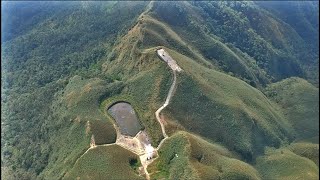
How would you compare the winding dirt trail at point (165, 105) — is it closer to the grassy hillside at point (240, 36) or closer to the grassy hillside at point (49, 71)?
the grassy hillside at point (49, 71)

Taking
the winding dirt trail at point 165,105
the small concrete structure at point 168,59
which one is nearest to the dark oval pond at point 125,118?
the winding dirt trail at point 165,105

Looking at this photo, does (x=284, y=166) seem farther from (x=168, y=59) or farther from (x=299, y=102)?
(x=168, y=59)

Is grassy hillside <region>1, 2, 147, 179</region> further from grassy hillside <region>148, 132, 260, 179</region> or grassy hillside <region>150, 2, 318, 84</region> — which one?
grassy hillside <region>150, 2, 318, 84</region>

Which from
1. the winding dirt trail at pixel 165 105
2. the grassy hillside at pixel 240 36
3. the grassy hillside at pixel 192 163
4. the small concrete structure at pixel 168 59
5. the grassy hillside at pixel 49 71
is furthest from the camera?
the grassy hillside at pixel 240 36

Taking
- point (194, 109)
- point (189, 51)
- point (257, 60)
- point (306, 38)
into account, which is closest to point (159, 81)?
point (194, 109)

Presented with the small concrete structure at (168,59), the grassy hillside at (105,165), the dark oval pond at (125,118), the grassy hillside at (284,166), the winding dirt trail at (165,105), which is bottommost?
the grassy hillside at (284,166)

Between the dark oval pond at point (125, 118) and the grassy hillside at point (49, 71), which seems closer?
the dark oval pond at point (125, 118)

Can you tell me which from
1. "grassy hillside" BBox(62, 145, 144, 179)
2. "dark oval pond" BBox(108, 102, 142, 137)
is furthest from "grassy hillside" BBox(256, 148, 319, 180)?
"grassy hillside" BBox(62, 145, 144, 179)
